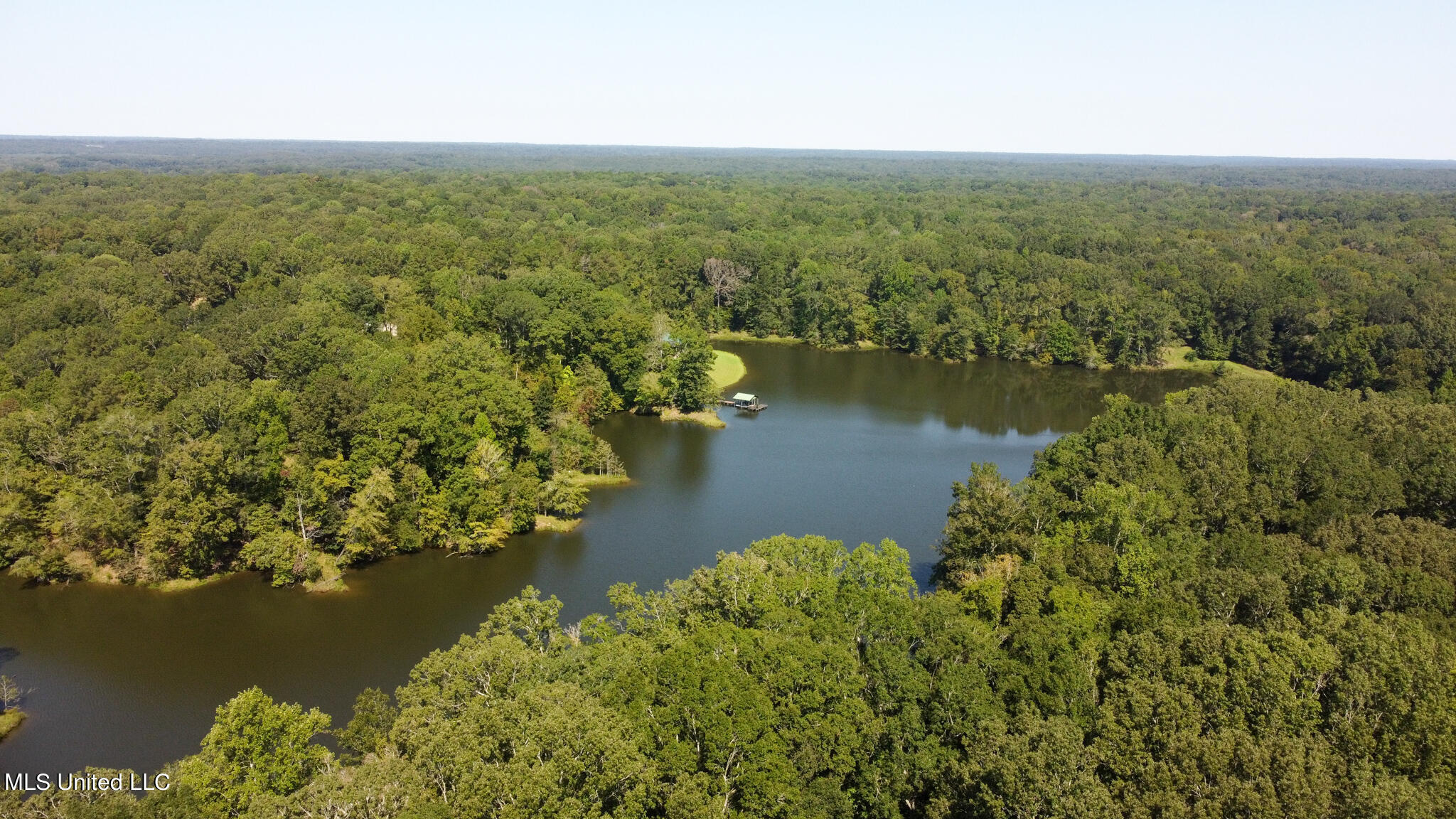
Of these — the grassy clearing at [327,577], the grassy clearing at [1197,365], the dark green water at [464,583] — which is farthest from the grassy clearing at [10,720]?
the grassy clearing at [1197,365]

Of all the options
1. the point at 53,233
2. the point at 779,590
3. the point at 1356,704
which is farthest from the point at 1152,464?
the point at 53,233

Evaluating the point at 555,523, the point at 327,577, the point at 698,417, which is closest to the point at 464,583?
the point at 327,577

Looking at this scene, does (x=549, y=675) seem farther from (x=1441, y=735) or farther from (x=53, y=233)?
(x=53, y=233)

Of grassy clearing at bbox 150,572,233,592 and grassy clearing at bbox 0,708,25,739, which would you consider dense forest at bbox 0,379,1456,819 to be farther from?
grassy clearing at bbox 150,572,233,592

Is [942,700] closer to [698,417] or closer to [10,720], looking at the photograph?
[10,720]

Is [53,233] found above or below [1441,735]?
above

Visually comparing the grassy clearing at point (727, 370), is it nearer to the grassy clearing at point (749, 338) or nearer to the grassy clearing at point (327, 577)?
the grassy clearing at point (749, 338)
